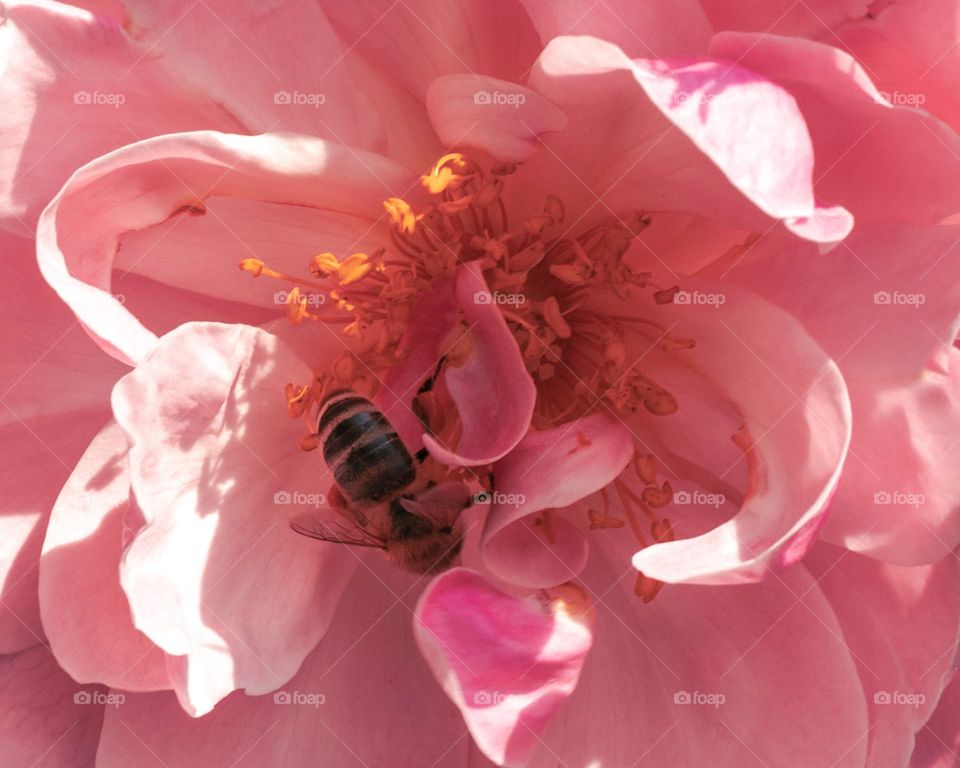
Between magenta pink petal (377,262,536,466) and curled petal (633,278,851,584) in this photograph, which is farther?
magenta pink petal (377,262,536,466)

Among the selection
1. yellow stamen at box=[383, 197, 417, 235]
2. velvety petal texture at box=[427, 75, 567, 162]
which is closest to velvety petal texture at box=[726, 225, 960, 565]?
velvety petal texture at box=[427, 75, 567, 162]

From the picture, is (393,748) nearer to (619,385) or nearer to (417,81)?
(619,385)

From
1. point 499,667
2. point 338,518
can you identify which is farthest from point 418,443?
point 499,667

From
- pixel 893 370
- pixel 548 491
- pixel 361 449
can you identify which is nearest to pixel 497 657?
pixel 548 491

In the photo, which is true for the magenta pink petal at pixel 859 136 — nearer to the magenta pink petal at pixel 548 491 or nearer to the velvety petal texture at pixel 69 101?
the magenta pink petal at pixel 548 491

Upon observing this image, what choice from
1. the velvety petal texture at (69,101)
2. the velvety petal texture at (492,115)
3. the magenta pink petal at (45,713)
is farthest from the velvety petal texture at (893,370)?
the magenta pink petal at (45,713)

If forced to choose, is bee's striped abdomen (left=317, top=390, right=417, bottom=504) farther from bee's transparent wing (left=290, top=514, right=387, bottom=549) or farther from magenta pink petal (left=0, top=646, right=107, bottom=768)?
magenta pink petal (left=0, top=646, right=107, bottom=768)

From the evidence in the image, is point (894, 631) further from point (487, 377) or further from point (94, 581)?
point (94, 581)
